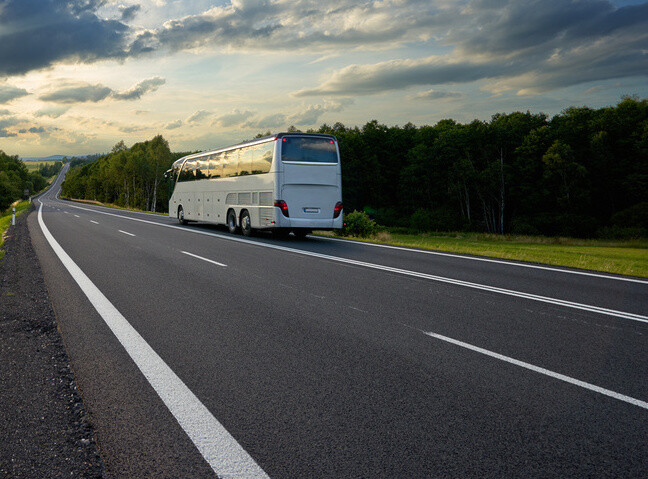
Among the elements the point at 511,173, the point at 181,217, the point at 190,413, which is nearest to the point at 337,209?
the point at 181,217

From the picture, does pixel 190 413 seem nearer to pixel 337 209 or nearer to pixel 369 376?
pixel 369 376

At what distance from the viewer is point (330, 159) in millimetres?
17359

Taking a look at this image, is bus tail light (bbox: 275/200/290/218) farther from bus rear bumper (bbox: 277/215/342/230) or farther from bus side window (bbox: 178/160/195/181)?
bus side window (bbox: 178/160/195/181)

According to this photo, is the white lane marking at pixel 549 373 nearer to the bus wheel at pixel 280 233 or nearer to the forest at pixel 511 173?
the bus wheel at pixel 280 233

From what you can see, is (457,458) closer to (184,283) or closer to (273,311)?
(273,311)

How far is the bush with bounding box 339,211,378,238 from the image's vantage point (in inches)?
835

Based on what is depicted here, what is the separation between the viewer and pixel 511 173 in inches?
2328

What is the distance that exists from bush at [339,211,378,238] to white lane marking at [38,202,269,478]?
15.9 m

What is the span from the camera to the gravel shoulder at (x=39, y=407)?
8.93ft

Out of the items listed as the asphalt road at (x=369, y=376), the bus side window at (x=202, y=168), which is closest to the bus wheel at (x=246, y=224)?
the bus side window at (x=202, y=168)

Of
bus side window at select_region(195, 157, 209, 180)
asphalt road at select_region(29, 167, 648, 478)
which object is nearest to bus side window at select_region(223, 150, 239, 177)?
bus side window at select_region(195, 157, 209, 180)

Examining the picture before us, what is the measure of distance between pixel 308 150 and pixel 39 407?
14503mm

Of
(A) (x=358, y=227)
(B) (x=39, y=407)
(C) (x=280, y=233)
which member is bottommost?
(B) (x=39, y=407)

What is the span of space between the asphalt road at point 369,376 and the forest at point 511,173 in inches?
1805
